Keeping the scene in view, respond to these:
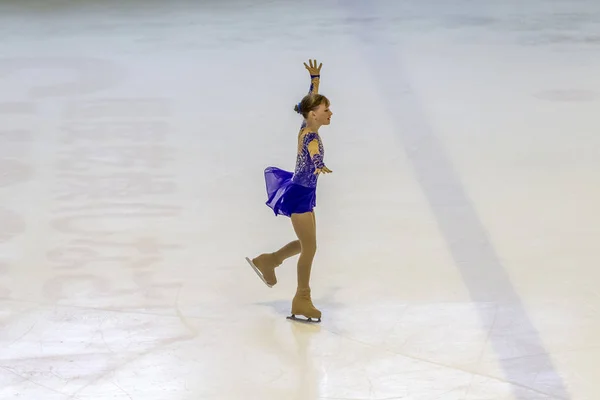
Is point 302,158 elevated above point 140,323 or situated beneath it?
elevated above

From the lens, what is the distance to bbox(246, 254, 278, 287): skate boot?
19.4 ft

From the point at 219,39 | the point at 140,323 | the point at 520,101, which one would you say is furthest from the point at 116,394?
the point at 219,39

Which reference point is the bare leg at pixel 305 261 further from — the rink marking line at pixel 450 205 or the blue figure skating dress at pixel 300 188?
the rink marking line at pixel 450 205

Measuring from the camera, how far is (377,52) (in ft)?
39.5

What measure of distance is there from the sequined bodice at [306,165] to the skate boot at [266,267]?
22.7 inches

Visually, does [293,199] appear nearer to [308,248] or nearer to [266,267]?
[308,248]

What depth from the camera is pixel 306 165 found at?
5.49 meters

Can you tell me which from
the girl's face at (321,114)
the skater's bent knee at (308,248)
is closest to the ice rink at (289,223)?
the skater's bent knee at (308,248)

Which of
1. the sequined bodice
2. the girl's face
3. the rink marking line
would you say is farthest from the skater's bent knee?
the rink marking line

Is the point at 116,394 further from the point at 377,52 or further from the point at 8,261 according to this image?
the point at 377,52

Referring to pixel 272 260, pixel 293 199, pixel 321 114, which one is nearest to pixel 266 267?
pixel 272 260

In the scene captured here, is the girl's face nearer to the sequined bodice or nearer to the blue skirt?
the sequined bodice

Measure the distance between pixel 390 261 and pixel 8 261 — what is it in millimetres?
2405

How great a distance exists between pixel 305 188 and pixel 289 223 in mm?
1690
